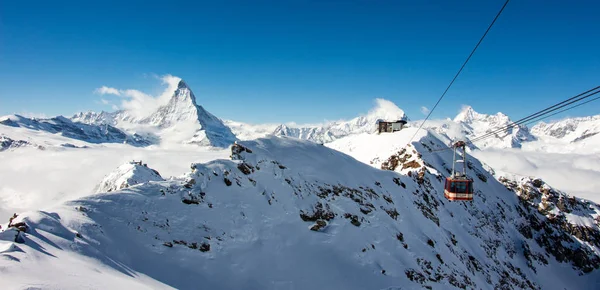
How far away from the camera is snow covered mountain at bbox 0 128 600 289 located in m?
11.6

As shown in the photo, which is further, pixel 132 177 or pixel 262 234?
pixel 132 177

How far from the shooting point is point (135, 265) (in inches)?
546

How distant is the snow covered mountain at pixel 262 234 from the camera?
11.6m

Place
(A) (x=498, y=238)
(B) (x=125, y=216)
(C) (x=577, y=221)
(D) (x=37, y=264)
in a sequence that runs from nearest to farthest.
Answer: (D) (x=37, y=264)
(B) (x=125, y=216)
(A) (x=498, y=238)
(C) (x=577, y=221)

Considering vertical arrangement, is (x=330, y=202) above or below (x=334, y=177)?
below

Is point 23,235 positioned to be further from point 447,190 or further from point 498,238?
point 498,238

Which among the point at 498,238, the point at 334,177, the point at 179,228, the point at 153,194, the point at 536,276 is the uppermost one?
the point at 334,177

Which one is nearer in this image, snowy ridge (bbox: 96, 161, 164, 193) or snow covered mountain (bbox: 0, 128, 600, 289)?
snow covered mountain (bbox: 0, 128, 600, 289)

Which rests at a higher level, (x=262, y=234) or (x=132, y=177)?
(x=262, y=234)

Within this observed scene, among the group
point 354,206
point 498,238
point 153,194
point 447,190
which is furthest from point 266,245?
point 498,238

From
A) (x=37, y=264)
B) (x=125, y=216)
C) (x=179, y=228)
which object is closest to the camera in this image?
(x=37, y=264)

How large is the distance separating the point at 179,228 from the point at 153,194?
3.45 m

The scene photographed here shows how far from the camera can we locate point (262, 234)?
21281mm

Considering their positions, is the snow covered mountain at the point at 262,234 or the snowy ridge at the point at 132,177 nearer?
the snow covered mountain at the point at 262,234
